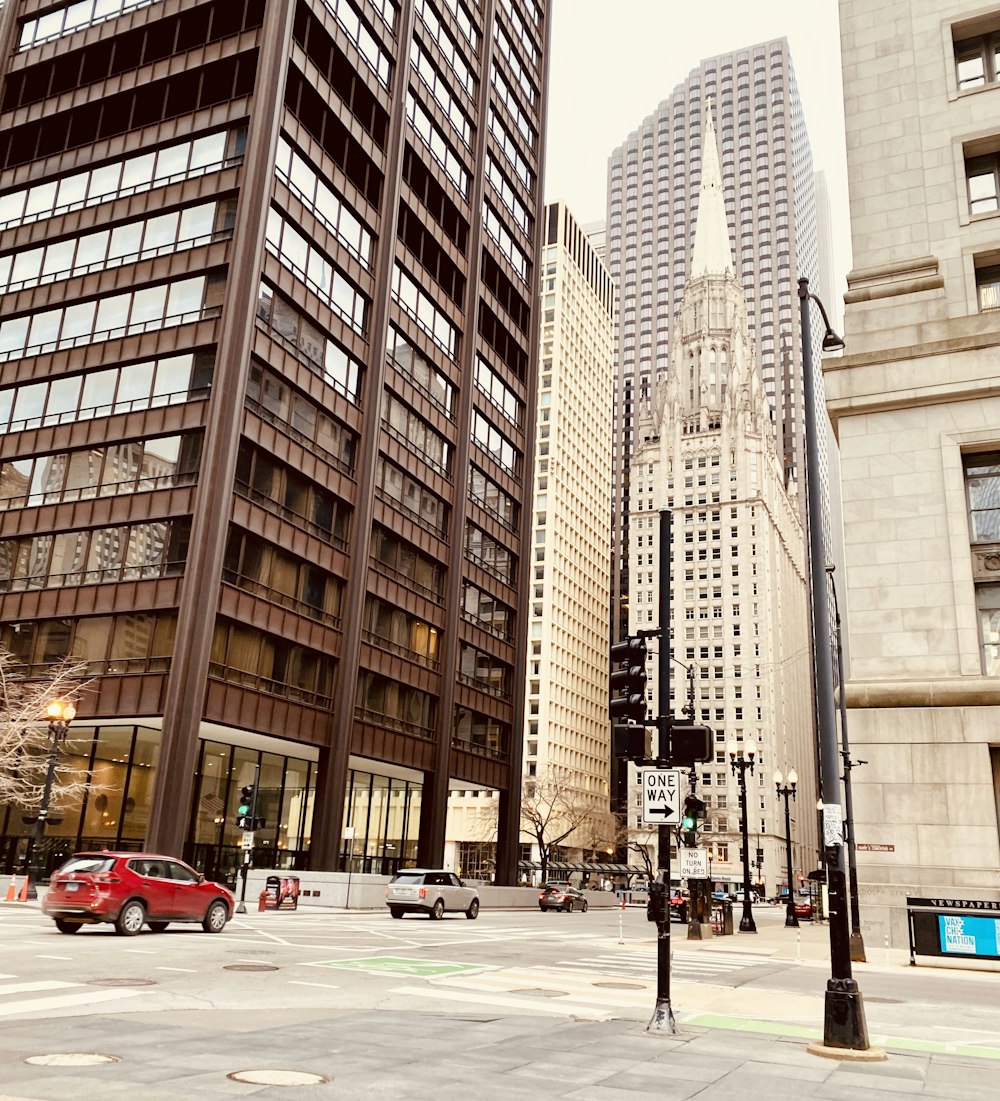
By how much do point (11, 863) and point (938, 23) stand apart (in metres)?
45.9

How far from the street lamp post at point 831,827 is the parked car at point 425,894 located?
24327 mm

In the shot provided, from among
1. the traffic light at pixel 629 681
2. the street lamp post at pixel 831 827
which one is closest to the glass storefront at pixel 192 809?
the traffic light at pixel 629 681

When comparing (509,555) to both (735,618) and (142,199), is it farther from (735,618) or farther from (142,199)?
(735,618)

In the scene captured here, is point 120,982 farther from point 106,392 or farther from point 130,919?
point 106,392

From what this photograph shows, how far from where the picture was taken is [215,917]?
22.3 m

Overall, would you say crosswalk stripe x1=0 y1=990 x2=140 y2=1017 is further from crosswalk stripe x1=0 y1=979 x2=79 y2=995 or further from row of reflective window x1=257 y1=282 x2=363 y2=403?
row of reflective window x1=257 y1=282 x2=363 y2=403

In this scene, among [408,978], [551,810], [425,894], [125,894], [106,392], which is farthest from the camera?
[551,810]

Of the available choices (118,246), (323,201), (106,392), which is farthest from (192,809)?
(323,201)

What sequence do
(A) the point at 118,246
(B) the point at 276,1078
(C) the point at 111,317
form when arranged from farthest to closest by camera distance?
(A) the point at 118,246, (C) the point at 111,317, (B) the point at 276,1078

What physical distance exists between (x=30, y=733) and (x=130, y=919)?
1991 centimetres

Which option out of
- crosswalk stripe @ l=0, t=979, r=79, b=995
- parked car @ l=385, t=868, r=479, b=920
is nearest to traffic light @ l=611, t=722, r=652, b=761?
crosswalk stripe @ l=0, t=979, r=79, b=995

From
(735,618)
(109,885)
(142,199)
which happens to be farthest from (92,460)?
(735,618)

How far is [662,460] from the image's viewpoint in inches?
6171

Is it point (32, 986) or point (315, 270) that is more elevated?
point (315, 270)
